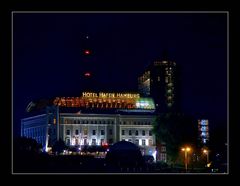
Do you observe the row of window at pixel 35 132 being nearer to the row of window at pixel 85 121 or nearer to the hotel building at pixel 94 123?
the hotel building at pixel 94 123

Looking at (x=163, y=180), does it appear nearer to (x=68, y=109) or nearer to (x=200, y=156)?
(x=200, y=156)

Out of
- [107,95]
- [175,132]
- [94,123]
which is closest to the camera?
[175,132]

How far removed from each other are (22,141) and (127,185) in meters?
63.8

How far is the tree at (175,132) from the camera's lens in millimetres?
75812

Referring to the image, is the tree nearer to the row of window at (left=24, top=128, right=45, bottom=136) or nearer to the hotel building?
the hotel building

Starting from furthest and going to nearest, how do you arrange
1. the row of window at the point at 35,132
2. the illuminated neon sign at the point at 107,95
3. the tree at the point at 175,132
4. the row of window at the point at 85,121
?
the illuminated neon sign at the point at 107,95
the row of window at the point at 35,132
the row of window at the point at 85,121
the tree at the point at 175,132

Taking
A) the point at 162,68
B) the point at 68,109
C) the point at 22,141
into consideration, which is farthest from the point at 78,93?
the point at 22,141

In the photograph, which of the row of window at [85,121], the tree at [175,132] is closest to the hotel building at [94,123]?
the row of window at [85,121]

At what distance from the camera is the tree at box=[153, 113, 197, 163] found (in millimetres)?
75812

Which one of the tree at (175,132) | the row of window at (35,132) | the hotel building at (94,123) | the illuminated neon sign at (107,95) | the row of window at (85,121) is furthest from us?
the illuminated neon sign at (107,95)

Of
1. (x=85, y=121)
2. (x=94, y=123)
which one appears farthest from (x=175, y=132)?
(x=85, y=121)

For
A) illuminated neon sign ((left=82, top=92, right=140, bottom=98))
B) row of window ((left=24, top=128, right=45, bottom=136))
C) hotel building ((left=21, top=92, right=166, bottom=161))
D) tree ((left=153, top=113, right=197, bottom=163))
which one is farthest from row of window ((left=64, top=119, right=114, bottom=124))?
→ tree ((left=153, top=113, right=197, bottom=163))

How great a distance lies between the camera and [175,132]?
77312 mm

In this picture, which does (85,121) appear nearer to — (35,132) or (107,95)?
(107,95)
